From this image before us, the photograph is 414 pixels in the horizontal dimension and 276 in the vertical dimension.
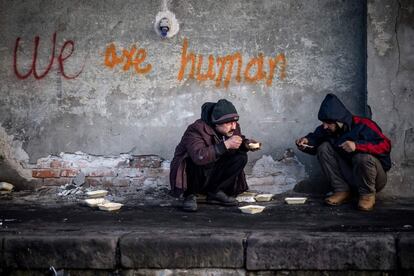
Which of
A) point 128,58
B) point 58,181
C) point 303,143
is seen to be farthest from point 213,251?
point 128,58

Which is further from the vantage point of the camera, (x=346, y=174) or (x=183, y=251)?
(x=346, y=174)

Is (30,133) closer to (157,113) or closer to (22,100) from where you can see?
(22,100)

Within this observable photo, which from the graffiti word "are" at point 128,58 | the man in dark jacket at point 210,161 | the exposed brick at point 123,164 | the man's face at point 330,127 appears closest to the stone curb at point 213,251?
the man in dark jacket at point 210,161

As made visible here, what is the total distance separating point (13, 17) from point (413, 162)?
5.24 m

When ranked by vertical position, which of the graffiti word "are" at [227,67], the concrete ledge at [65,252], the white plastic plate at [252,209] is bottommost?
the concrete ledge at [65,252]

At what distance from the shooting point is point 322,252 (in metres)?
4.80

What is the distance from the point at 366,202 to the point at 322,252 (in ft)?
5.08

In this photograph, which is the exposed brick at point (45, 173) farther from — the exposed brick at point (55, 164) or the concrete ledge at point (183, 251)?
the concrete ledge at point (183, 251)

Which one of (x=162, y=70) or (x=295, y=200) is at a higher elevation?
(x=162, y=70)

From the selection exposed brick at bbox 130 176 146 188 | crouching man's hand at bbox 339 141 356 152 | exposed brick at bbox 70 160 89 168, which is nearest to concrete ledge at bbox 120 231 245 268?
crouching man's hand at bbox 339 141 356 152

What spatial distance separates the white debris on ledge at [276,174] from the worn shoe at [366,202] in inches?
50.0

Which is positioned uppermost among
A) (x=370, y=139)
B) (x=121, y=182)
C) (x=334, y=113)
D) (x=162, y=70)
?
(x=162, y=70)

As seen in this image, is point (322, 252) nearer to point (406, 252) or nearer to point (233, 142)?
point (406, 252)

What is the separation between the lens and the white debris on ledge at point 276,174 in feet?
24.3
